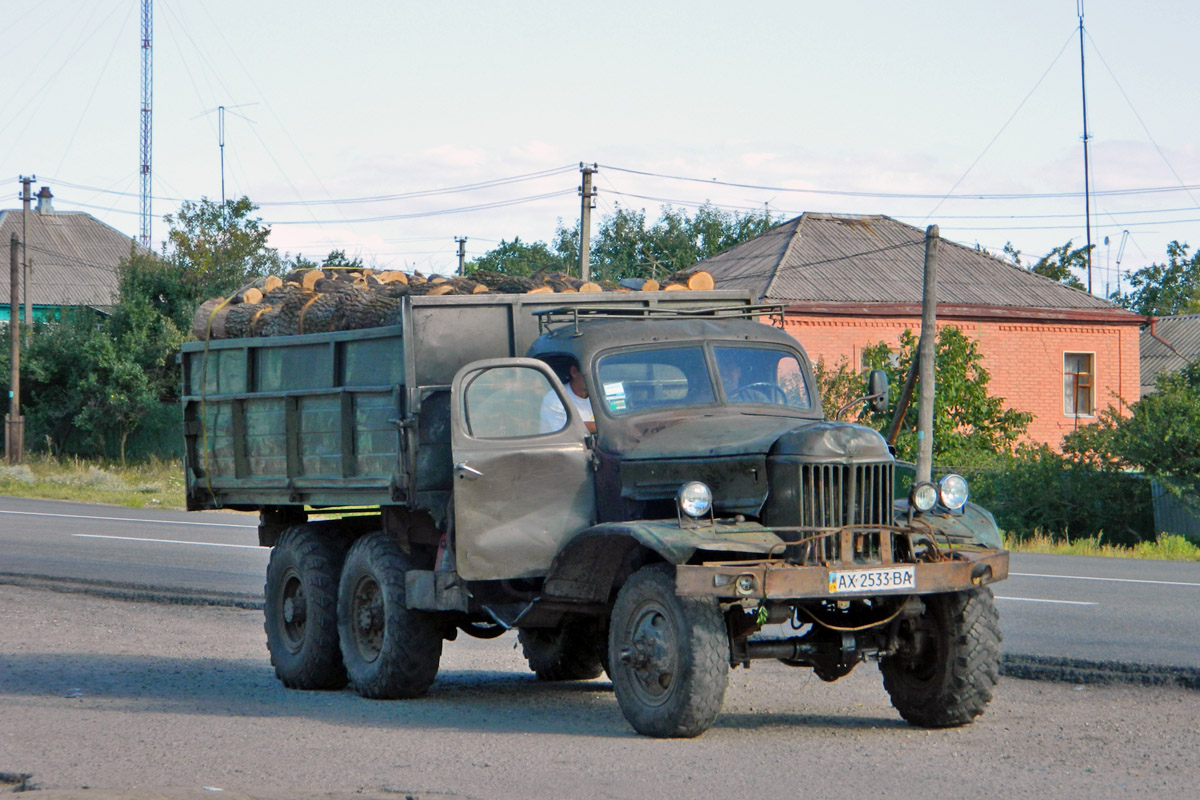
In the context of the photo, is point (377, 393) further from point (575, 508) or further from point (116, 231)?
point (116, 231)

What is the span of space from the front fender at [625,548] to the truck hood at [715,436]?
411 millimetres

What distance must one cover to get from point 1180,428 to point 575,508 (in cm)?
1828

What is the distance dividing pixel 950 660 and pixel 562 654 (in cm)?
291

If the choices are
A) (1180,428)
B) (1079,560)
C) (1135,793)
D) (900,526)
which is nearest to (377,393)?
(900,526)

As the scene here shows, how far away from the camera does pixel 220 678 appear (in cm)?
977

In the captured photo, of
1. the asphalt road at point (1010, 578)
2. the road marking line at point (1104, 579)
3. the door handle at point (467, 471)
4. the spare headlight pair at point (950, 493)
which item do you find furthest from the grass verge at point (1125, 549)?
the door handle at point (467, 471)

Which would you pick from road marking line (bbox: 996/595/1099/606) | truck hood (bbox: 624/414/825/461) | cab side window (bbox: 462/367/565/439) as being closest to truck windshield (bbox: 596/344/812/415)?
truck hood (bbox: 624/414/825/461)

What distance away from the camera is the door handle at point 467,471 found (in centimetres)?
782

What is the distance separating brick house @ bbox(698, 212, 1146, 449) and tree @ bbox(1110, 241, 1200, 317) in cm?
4879

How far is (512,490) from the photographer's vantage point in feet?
25.8

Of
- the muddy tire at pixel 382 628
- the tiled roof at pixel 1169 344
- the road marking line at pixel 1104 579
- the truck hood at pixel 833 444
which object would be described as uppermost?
the tiled roof at pixel 1169 344

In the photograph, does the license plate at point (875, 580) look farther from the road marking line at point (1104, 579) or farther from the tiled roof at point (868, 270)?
the tiled roof at point (868, 270)

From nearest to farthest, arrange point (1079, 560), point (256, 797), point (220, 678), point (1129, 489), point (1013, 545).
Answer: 1. point (256, 797)
2. point (220, 678)
3. point (1079, 560)
4. point (1013, 545)
5. point (1129, 489)

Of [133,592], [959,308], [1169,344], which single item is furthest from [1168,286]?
[133,592]
